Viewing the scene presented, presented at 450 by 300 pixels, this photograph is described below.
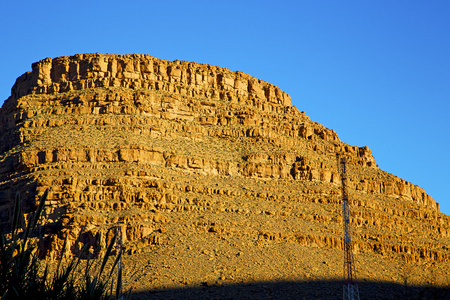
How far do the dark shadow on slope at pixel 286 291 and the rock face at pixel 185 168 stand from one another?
6.50 ft

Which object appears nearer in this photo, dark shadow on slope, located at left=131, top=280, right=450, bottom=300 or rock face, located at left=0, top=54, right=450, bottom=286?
dark shadow on slope, located at left=131, top=280, right=450, bottom=300

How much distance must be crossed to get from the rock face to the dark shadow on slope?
1.98 metres

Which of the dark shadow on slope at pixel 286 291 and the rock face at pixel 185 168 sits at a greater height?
the rock face at pixel 185 168

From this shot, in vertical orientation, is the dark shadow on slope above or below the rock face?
below

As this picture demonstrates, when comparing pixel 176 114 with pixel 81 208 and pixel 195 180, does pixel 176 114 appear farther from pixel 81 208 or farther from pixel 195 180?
pixel 81 208

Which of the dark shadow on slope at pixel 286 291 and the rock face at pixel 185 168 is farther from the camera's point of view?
the rock face at pixel 185 168

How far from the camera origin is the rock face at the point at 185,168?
66.8 metres

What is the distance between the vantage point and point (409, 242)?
76.2m

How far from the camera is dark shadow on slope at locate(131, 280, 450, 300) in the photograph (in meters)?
56.3

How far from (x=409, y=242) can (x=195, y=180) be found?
21.3m

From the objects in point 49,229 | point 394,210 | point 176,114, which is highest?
point 176,114

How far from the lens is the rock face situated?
66812 millimetres

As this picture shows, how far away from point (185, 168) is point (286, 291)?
19.8m

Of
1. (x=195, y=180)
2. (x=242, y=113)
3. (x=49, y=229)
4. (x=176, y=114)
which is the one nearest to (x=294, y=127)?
(x=242, y=113)
